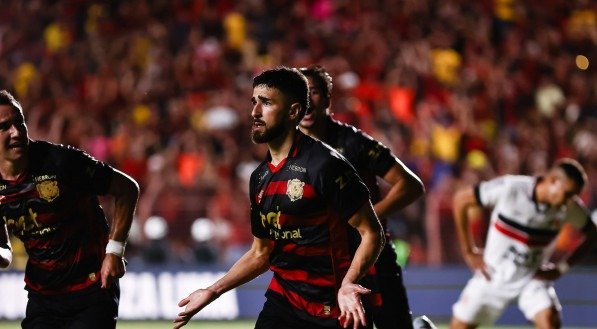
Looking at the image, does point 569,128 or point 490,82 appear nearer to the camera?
point 569,128

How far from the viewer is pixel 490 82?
59.3 ft

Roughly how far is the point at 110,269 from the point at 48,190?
60 centimetres

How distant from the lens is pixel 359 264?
5.89 m

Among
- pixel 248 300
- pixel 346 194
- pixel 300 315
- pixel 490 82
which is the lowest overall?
pixel 248 300

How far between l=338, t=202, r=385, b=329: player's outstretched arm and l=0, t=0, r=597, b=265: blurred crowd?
26.3 ft

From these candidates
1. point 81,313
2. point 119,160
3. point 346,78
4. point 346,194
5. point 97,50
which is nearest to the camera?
point 346,194

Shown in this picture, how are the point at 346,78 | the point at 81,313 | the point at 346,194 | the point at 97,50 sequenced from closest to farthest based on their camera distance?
the point at 346,194, the point at 81,313, the point at 346,78, the point at 97,50

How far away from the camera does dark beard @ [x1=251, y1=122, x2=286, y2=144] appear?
19.9ft

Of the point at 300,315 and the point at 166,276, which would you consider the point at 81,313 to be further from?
the point at 166,276

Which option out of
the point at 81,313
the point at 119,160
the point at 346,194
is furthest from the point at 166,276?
the point at 346,194

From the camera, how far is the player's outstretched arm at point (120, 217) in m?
6.73

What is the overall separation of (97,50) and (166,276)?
610 cm

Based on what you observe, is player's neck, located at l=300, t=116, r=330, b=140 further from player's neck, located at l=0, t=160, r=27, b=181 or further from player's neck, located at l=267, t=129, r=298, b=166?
player's neck, located at l=0, t=160, r=27, b=181

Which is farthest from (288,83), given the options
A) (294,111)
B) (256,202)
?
(256,202)
